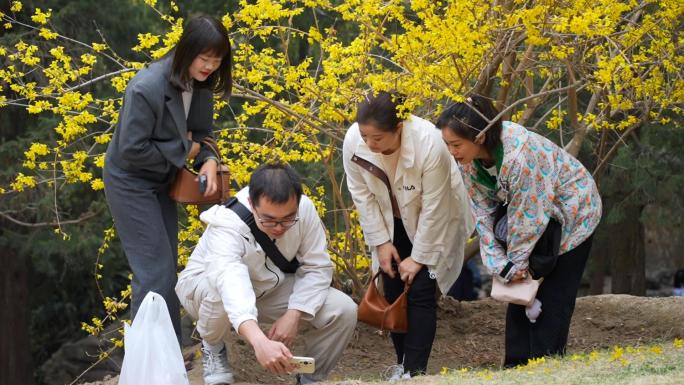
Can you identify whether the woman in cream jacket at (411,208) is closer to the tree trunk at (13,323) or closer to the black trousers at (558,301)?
the black trousers at (558,301)

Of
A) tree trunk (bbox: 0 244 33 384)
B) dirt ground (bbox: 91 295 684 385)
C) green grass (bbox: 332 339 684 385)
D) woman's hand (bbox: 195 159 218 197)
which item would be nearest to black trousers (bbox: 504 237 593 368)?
green grass (bbox: 332 339 684 385)

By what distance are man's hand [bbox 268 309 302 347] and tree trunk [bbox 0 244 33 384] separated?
922cm

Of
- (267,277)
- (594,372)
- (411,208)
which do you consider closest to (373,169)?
(411,208)

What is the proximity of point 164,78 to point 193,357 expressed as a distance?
226 centimetres

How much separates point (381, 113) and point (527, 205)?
0.80 m

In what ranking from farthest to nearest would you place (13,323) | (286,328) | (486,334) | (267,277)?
(13,323) → (486,334) → (267,277) → (286,328)

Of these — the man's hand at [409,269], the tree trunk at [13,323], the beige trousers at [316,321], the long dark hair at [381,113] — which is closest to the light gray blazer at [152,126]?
the beige trousers at [316,321]

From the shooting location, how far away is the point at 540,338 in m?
5.16

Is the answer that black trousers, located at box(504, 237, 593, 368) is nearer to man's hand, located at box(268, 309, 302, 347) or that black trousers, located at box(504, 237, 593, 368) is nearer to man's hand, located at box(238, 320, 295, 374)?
man's hand, located at box(268, 309, 302, 347)

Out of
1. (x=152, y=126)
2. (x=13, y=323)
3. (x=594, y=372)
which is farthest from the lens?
(x=13, y=323)

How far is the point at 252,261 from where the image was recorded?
493cm

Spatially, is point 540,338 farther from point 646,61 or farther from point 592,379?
point 646,61

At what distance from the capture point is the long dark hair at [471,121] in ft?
15.7

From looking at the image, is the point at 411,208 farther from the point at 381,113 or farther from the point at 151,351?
the point at 151,351
